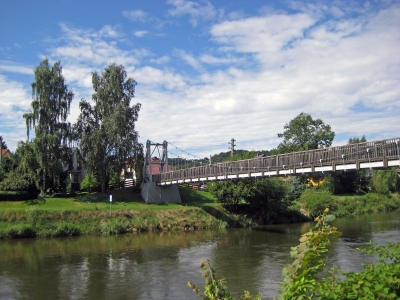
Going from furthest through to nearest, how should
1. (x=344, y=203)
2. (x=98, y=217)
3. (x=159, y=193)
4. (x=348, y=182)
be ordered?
(x=348, y=182) < (x=344, y=203) < (x=159, y=193) < (x=98, y=217)

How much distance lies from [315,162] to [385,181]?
112ft

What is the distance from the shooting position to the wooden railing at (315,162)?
18750 mm

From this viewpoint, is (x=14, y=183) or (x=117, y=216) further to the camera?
(x=14, y=183)

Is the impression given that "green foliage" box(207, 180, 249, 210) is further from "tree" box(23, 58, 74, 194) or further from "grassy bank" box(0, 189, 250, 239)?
"tree" box(23, 58, 74, 194)

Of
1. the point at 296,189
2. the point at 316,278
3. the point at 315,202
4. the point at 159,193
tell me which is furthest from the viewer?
the point at 296,189

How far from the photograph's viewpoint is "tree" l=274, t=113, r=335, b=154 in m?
57.9

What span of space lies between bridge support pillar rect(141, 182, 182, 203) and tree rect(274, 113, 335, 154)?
2254 cm

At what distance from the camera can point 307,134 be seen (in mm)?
58094

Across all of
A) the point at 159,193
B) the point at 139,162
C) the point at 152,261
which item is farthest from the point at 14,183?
the point at 152,261

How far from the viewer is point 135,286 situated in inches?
578

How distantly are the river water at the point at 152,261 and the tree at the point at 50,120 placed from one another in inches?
404

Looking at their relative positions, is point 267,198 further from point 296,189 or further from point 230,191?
point 296,189

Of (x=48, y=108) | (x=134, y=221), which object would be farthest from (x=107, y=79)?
(x=134, y=221)

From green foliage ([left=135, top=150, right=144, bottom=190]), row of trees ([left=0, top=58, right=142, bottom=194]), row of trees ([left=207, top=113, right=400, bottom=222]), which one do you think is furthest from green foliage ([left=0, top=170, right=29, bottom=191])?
→ row of trees ([left=207, top=113, right=400, bottom=222])
